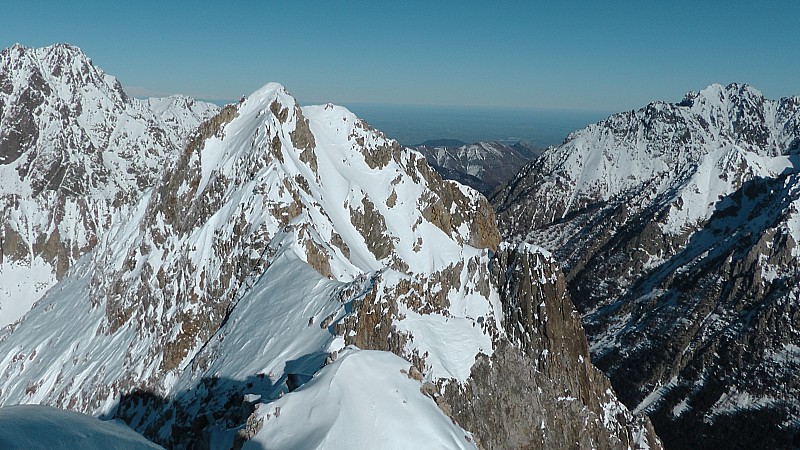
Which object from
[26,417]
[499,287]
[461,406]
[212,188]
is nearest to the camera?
[26,417]

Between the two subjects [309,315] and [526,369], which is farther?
[526,369]

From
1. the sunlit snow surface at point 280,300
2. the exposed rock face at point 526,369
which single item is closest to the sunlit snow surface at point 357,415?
the sunlit snow surface at point 280,300

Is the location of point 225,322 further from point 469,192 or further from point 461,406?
point 469,192

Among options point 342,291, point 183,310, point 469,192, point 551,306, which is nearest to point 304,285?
point 342,291

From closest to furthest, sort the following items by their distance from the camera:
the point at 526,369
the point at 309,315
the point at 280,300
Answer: the point at 309,315
the point at 280,300
the point at 526,369

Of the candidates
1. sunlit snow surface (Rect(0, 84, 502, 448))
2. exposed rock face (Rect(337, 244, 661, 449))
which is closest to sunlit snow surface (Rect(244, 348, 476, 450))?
sunlit snow surface (Rect(0, 84, 502, 448))

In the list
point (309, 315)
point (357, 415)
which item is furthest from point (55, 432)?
point (309, 315)

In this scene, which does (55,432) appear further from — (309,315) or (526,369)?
(526,369)

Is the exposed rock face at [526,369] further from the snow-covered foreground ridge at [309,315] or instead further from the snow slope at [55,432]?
the snow slope at [55,432]
